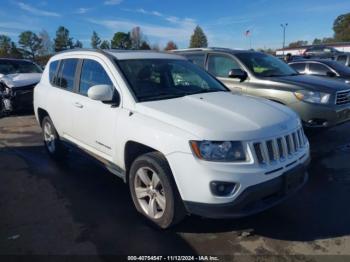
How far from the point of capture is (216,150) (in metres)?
2.98

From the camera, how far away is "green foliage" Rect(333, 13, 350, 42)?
8438cm

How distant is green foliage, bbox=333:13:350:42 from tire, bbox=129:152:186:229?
90.9 m

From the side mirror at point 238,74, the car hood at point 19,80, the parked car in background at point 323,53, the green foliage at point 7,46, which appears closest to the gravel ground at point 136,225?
the side mirror at point 238,74

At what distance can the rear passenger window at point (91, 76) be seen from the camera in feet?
13.7

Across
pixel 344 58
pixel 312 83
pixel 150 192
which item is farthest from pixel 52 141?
pixel 344 58

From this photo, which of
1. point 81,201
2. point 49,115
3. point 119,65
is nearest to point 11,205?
point 81,201

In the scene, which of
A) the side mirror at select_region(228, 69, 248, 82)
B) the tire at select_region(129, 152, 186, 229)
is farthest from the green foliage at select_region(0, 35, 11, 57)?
the tire at select_region(129, 152, 186, 229)

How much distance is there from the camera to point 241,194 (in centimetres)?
296

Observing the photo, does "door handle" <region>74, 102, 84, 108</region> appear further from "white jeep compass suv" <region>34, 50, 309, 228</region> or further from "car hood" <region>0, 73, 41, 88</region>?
"car hood" <region>0, 73, 41, 88</region>

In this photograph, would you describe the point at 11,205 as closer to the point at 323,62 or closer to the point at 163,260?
the point at 163,260

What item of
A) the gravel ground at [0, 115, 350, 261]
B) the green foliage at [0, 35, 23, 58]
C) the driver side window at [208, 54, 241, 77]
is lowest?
the gravel ground at [0, 115, 350, 261]

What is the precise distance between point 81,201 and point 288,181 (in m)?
2.51

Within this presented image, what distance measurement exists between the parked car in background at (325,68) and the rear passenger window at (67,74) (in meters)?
8.34

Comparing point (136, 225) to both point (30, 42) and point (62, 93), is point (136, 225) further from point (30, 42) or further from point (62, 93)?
point (30, 42)
